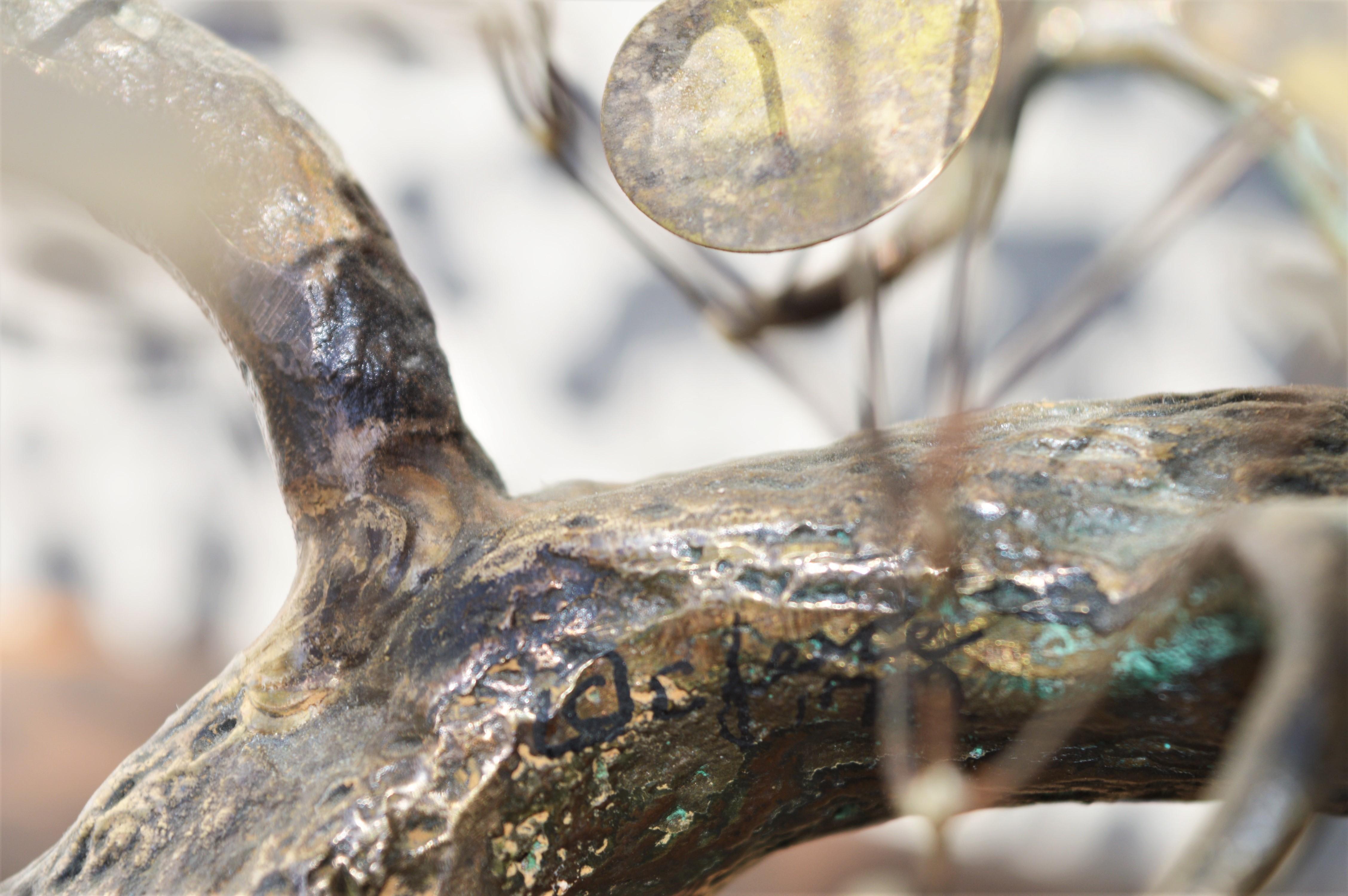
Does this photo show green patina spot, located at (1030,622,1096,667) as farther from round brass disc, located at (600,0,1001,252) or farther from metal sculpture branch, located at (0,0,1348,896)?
round brass disc, located at (600,0,1001,252)

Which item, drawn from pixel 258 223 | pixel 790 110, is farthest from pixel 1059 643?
pixel 258 223

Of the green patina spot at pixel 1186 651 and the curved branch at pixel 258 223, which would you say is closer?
the green patina spot at pixel 1186 651

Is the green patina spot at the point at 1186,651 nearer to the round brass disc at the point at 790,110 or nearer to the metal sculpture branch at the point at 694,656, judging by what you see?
the metal sculpture branch at the point at 694,656

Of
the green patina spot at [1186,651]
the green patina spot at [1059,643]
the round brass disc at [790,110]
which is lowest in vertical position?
the green patina spot at [1186,651]

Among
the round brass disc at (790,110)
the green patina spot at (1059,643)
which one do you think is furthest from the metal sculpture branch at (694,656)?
the round brass disc at (790,110)

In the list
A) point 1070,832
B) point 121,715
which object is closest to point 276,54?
point 121,715

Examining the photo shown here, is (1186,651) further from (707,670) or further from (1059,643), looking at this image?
(707,670)

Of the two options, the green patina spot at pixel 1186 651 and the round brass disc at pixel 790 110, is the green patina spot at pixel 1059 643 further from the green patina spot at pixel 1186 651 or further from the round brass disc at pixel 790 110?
the round brass disc at pixel 790 110

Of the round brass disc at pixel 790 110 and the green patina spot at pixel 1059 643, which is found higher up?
the round brass disc at pixel 790 110
